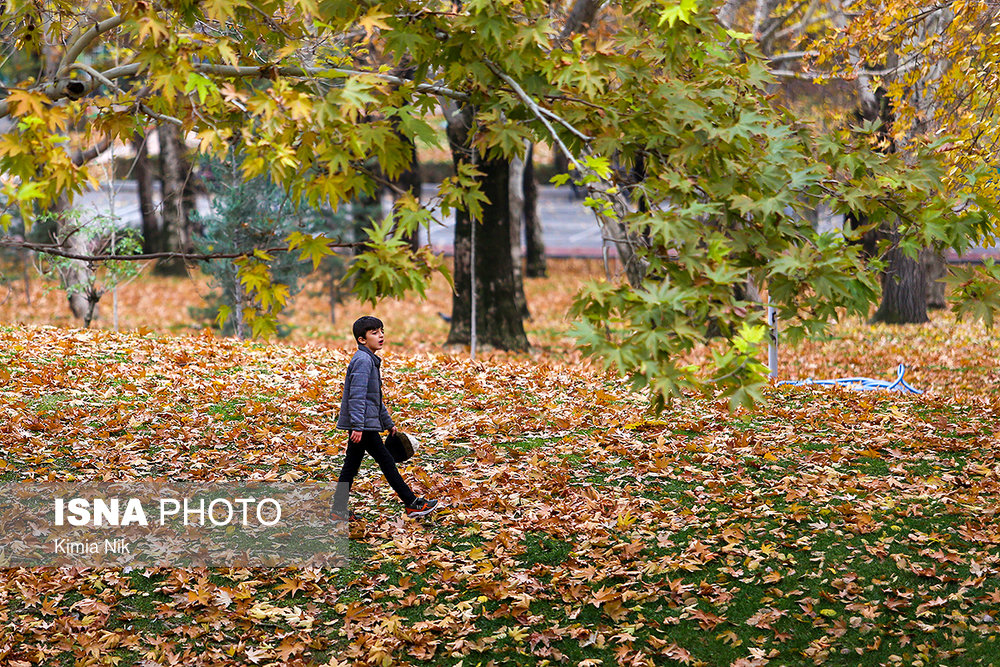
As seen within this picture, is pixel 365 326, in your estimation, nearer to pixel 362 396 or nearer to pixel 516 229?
pixel 362 396

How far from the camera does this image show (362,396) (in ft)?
21.9

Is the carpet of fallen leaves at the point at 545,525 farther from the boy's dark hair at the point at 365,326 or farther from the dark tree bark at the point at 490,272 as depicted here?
the dark tree bark at the point at 490,272

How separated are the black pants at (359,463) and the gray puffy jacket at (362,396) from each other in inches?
4.4

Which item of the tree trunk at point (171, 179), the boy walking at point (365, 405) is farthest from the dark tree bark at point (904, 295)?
the tree trunk at point (171, 179)

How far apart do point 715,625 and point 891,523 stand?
208 centimetres

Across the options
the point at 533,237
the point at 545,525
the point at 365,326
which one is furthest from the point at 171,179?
the point at 545,525

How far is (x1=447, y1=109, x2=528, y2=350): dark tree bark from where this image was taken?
14688 mm

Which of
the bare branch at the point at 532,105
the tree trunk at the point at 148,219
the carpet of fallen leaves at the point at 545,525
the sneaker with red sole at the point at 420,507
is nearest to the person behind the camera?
the bare branch at the point at 532,105

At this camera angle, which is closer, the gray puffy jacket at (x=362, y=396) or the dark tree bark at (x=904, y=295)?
the gray puffy jacket at (x=362, y=396)

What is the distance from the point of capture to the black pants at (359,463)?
269 inches

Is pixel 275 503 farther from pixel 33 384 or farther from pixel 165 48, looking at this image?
pixel 33 384

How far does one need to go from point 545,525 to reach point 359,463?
4.77 ft

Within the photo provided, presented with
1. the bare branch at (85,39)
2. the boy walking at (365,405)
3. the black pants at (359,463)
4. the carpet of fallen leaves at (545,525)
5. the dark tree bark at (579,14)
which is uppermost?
the dark tree bark at (579,14)

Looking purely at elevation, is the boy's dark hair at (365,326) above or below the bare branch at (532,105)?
below
